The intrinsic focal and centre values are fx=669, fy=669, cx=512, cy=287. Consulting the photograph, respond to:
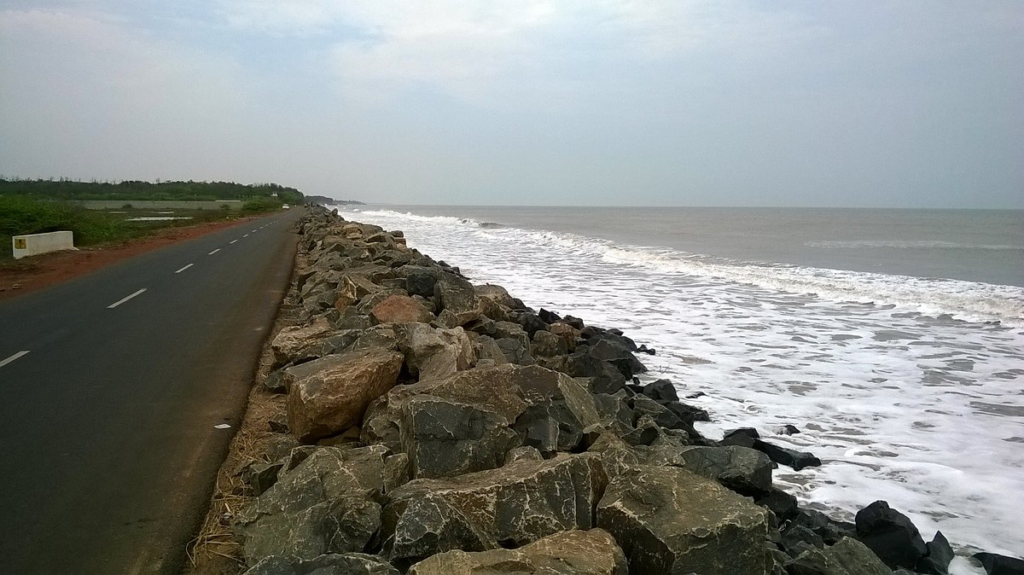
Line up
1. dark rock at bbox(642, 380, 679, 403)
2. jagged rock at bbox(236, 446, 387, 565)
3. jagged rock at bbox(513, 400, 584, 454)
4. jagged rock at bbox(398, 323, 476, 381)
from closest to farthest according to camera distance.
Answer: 1. jagged rock at bbox(236, 446, 387, 565)
2. jagged rock at bbox(513, 400, 584, 454)
3. jagged rock at bbox(398, 323, 476, 381)
4. dark rock at bbox(642, 380, 679, 403)

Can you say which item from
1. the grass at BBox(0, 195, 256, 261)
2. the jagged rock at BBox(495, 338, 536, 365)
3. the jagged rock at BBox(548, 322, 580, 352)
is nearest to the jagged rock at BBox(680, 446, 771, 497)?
the jagged rock at BBox(495, 338, 536, 365)

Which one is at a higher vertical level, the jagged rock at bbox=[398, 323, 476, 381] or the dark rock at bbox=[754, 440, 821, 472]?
the jagged rock at bbox=[398, 323, 476, 381]

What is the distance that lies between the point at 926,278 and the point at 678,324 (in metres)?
14.5

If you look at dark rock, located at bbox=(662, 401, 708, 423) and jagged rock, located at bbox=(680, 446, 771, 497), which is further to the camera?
dark rock, located at bbox=(662, 401, 708, 423)

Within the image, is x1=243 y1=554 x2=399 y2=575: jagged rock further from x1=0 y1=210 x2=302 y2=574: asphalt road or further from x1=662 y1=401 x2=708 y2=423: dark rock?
x1=662 y1=401 x2=708 y2=423: dark rock

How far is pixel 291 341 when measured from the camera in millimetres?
7270

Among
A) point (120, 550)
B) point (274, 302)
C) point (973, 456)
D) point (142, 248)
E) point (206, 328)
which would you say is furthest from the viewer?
point (142, 248)

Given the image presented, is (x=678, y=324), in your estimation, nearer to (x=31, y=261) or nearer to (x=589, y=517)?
(x=589, y=517)

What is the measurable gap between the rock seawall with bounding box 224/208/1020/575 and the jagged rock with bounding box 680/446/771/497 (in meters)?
0.01

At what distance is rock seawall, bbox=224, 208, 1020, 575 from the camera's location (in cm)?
322

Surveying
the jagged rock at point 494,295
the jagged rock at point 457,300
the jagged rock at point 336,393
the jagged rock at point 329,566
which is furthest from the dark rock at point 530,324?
the jagged rock at point 329,566

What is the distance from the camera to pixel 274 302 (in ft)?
42.1

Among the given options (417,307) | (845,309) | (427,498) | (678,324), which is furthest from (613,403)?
(845,309)

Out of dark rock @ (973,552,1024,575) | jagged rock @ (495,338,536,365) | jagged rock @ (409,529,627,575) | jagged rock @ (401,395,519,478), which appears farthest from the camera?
jagged rock @ (495,338,536,365)
